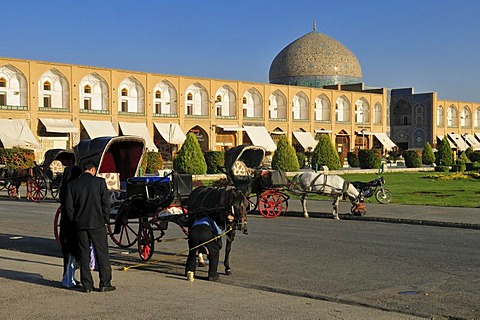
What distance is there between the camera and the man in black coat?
6.57m

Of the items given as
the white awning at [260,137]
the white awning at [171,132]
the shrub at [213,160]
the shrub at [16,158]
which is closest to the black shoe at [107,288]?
the shrub at [16,158]

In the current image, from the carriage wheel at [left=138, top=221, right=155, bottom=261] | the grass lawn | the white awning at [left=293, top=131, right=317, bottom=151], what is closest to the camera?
the carriage wheel at [left=138, top=221, right=155, bottom=261]

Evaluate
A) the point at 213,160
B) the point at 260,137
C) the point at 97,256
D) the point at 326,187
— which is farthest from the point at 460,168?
the point at 97,256

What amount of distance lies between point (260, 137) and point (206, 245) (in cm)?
4206

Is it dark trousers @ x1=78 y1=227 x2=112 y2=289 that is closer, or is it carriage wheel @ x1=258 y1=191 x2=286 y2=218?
dark trousers @ x1=78 y1=227 x2=112 y2=289

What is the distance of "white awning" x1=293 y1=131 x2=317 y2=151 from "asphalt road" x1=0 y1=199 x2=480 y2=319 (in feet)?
134

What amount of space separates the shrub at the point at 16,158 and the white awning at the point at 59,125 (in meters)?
8.35

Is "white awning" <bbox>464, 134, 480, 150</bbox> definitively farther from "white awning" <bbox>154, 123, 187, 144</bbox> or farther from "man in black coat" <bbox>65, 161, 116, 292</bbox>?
"man in black coat" <bbox>65, 161, 116, 292</bbox>

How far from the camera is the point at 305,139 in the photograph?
52688 millimetres

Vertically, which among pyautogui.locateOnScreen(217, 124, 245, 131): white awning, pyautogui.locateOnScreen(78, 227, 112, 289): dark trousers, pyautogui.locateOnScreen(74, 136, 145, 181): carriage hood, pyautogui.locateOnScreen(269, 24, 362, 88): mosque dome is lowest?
pyautogui.locateOnScreen(78, 227, 112, 289): dark trousers

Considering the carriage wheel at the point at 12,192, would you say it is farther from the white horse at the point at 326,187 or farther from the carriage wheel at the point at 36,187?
the white horse at the point at 326,187

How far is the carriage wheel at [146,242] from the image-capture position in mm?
8359

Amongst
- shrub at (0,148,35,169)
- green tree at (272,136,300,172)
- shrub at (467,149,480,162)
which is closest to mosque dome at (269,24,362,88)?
shrub at (467,149,480,162)

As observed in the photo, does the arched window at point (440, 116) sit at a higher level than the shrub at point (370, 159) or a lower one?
higher
